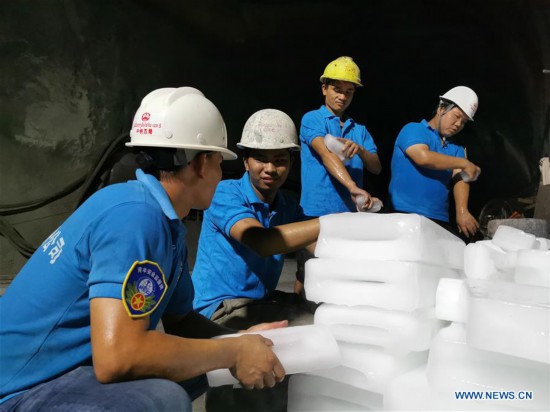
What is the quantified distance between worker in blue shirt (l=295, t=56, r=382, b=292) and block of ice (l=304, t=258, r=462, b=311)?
112 centimetres

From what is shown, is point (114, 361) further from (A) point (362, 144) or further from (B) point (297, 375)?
(A) point (362, 144)

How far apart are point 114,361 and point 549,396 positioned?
1002 mm

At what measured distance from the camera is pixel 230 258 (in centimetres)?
219

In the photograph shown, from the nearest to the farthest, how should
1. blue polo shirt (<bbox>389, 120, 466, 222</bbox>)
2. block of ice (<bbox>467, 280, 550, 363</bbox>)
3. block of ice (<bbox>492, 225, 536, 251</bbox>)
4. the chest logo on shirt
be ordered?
block of ice (<bbox>467, 280, 550, 363</bbox>) → the chest logo on shirt → block of ice (<bbox>492, 225, 536, 251</bbox>) → blue polo shirt (<bbox>389, 120, 466, 222</bbox>)

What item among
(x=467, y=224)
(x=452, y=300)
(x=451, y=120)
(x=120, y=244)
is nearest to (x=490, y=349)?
(x=452, y=300)

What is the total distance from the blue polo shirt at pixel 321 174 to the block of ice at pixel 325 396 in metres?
1.42

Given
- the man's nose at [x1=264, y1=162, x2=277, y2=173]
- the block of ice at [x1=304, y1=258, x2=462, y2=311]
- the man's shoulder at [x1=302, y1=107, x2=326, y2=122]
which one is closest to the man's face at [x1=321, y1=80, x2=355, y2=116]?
the man's shoulder at [x1=302, y1=107, x2=326, y2=122]

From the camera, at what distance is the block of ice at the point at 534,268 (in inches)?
50.7

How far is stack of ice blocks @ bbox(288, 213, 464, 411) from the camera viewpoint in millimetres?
1396

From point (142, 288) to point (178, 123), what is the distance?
1.80ft

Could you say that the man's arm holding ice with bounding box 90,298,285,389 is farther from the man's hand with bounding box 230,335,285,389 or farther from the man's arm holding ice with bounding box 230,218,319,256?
the man's arm holding ice with bounding box 230,218,319,256

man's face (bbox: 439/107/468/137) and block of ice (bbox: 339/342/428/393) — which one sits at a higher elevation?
man's face (bbox: 439/107/468/137)

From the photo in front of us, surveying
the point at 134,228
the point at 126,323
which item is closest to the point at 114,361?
the point at 126,323

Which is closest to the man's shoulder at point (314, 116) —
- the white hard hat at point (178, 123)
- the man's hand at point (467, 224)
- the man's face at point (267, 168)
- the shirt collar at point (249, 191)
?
the man's face at point (267, 168)
